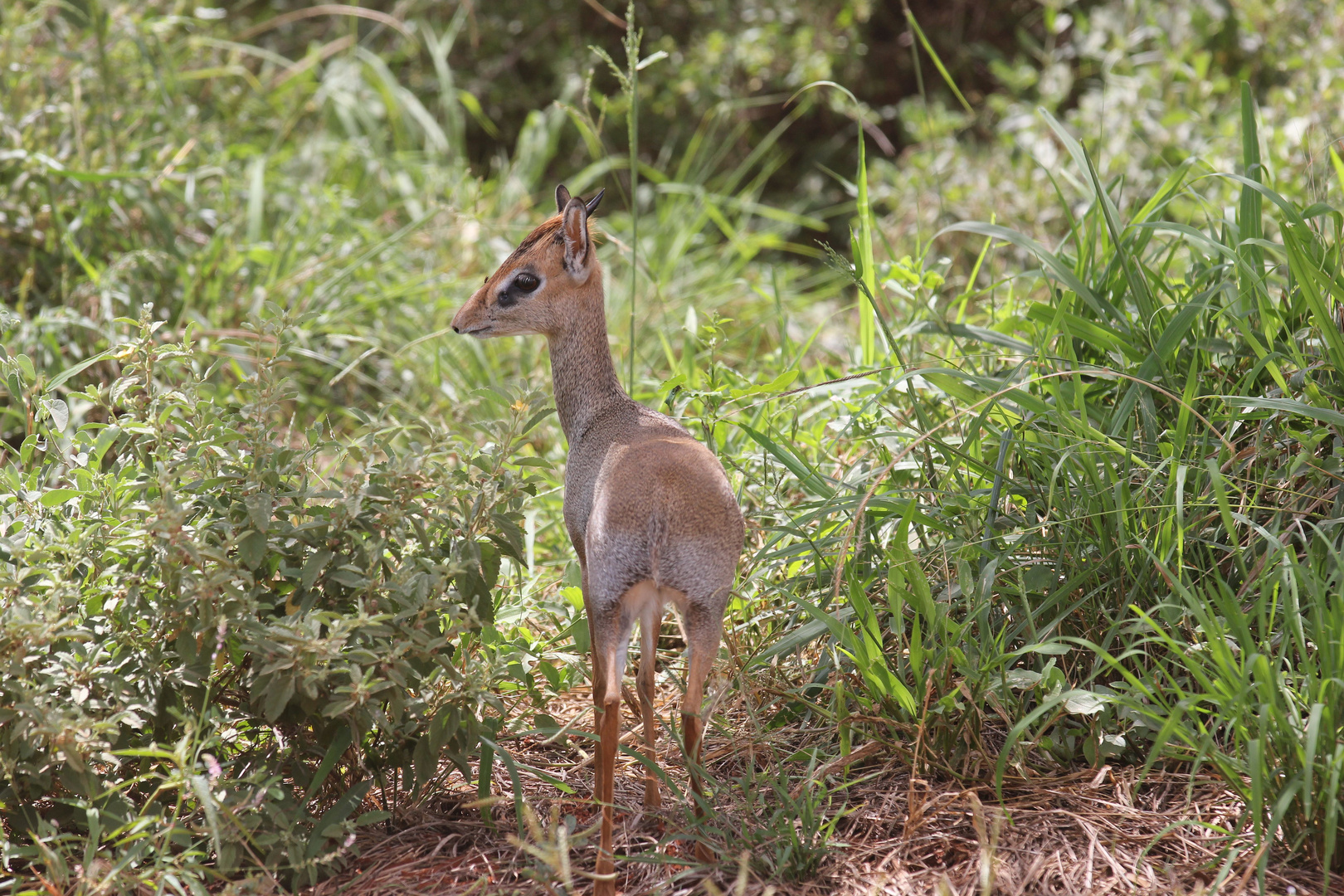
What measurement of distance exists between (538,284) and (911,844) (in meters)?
1.57

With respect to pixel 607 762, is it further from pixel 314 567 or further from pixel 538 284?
pixel 538 284

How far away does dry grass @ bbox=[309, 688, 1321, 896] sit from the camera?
6.97ft

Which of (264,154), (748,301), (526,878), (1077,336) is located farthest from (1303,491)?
(264,154)

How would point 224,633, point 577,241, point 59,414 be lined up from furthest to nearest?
point 577,241, point 59,414, point 224,633

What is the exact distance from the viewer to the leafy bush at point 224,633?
204 centimetres

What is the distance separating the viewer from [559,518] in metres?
3.68

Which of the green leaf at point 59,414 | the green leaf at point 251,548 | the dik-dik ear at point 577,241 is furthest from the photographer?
the dik-dik ear at point 577,241

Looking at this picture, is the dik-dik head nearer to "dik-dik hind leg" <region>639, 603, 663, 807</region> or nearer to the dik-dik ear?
the dik-dik ear

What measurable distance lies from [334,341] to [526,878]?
110 inches

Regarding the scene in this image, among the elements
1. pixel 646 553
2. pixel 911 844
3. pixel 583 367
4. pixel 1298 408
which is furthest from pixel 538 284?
pixel 1298 408

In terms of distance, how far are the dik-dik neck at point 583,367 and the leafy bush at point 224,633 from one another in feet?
1.35

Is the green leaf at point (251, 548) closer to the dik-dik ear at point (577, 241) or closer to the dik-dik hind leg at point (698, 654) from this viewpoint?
the dik-dik hind leg at point (698, 654)

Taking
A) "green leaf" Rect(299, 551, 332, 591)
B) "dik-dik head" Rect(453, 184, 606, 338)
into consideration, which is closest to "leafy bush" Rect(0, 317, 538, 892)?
"green leaf" Rect(299, 551, 332, 591)

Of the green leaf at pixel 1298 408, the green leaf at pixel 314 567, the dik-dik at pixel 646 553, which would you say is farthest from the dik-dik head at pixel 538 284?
the green leaf at pixel 1298 408
